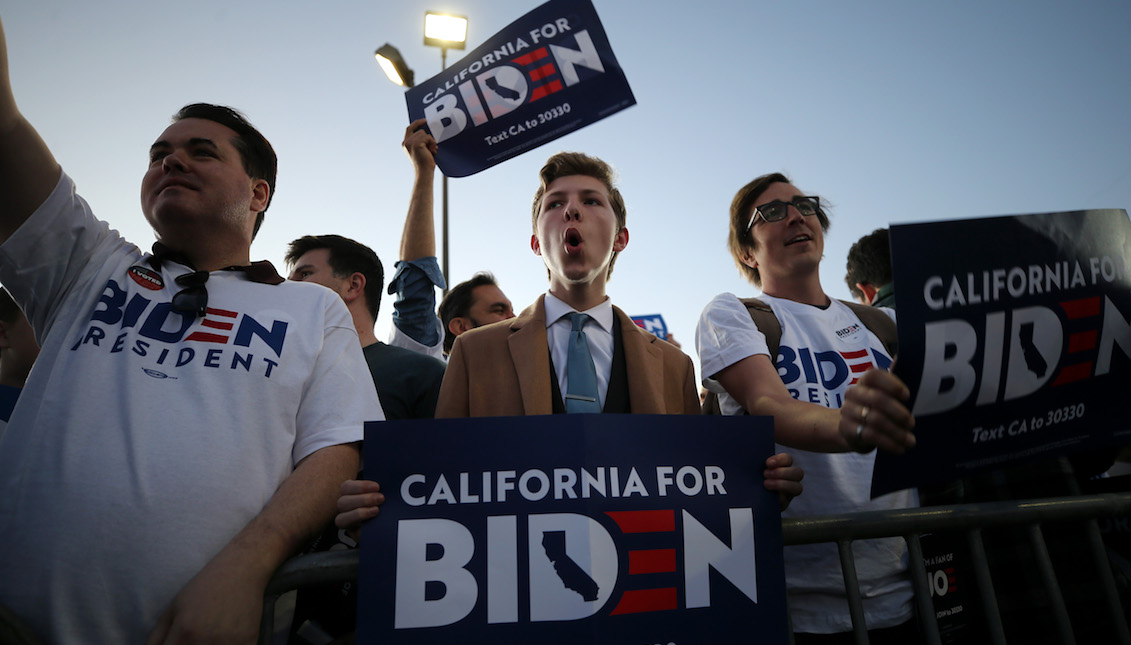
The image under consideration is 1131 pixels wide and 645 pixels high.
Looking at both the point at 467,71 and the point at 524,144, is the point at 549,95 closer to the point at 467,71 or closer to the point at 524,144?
the point at 524,144

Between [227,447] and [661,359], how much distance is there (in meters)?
1.42

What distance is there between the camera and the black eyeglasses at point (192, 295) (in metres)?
1.69

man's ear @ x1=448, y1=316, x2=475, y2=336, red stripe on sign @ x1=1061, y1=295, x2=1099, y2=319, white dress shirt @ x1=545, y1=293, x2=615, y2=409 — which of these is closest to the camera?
red stripe on sign @ x1=1061, y1=295, x2=1099, y2=319

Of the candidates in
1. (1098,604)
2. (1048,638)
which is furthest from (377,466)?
(1098,604)

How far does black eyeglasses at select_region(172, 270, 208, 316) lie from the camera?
169 centimetres

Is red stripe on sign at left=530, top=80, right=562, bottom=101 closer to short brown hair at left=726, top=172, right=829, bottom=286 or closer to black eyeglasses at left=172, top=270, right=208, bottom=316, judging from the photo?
short brown hair at left=726, top=172, right=829, bottom=286

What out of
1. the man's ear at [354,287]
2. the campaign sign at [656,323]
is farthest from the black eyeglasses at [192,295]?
the campaign sign at [656,323]

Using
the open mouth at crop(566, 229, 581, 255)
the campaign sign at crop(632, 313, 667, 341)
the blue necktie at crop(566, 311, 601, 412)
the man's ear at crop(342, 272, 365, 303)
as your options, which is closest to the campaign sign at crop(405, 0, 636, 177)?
the man's ear at crop(342, 272, 365, 303)

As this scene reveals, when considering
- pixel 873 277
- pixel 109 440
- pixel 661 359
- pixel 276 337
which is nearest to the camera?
pixel 109 440

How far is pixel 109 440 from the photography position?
1477mm

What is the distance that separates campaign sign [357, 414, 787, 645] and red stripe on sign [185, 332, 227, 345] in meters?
0.51

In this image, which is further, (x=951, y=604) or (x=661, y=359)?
(x=661, y=359)

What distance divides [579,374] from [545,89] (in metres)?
1.73

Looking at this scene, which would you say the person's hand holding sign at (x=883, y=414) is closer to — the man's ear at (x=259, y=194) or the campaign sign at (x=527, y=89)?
the man's ear at (x=259, y=194)
